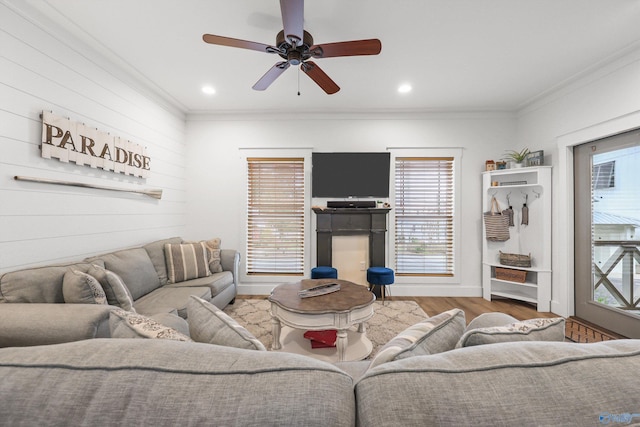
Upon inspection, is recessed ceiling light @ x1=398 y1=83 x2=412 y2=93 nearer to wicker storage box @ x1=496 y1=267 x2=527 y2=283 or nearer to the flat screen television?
the flat screen television

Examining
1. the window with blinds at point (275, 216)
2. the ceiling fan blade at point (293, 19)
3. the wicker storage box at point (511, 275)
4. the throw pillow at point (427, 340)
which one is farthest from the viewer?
the window with blinds at point (275, 216)

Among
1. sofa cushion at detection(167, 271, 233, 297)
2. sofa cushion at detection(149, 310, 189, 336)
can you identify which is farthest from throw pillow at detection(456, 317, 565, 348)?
sofa cushion at detection(167, 271, 233, 297)

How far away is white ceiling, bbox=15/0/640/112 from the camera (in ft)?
6.55

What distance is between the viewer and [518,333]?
2.79 feet

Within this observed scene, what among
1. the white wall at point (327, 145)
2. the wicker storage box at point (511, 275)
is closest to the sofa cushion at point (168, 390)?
the white wall at point (327, 145)

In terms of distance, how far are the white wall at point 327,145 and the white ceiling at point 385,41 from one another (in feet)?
1.60

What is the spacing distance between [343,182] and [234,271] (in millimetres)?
2025

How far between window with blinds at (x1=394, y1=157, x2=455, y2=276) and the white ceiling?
1.03m

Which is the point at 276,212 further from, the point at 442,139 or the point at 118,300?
the point at 442,139

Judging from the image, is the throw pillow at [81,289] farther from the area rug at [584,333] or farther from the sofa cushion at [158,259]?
the area rug at [584,333]

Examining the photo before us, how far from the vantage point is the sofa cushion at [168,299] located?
2162 millimetres

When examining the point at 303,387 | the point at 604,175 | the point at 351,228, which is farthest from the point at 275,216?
the point at 604,175

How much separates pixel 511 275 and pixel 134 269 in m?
4.57

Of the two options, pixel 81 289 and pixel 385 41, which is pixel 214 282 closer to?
pixel 81 289
